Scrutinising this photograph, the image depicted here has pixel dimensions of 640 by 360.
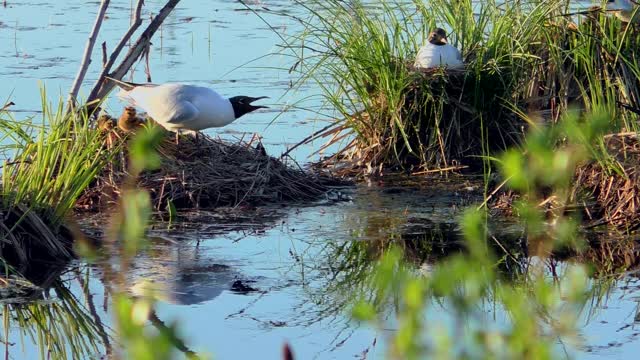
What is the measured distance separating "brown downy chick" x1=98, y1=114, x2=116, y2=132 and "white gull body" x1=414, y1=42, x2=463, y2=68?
6.32 ft

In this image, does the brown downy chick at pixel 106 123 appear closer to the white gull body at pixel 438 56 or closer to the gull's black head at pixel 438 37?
the white gull body at pixel 438 56

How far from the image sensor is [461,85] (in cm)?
823

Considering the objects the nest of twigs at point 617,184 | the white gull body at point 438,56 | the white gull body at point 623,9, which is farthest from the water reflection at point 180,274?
the white gull body at point 623,9

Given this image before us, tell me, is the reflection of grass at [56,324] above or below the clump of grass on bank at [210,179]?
below

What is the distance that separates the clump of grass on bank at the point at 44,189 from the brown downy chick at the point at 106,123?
0.84 m

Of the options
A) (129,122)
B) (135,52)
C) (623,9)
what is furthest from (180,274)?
(623,9)

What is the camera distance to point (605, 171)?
22.5ft

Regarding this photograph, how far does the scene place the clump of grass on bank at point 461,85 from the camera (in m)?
8.16

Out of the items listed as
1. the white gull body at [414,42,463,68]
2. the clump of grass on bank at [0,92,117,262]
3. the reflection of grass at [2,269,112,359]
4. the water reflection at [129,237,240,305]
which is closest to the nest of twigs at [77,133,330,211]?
the clump of grass on bank at [0,92,117,262]

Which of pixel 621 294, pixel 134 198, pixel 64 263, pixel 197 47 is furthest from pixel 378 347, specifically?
pixel 197 47

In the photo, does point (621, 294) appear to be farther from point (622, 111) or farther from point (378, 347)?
point (622, 111)

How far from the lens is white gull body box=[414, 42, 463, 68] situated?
8.00 m

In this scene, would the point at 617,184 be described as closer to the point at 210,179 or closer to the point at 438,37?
the point at 438,37

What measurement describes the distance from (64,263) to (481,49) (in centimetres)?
345
